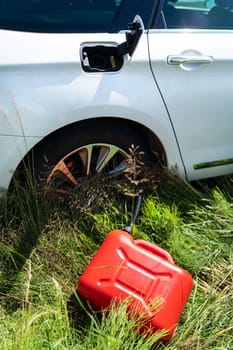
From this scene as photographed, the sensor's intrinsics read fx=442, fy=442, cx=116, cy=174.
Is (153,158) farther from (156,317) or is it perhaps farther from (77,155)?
(156,317)

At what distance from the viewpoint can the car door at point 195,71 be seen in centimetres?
222

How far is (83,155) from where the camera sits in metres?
2.32

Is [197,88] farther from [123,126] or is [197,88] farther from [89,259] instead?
[89,259]

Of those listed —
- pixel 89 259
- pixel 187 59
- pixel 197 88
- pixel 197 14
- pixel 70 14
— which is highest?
pixel 70 14

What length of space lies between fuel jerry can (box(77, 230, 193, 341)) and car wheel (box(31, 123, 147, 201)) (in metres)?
0.49

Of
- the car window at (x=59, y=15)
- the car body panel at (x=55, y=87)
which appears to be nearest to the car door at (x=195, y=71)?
the car body panel at (x=55, y=87)

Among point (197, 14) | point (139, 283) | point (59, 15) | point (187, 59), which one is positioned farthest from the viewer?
point (197, 14)

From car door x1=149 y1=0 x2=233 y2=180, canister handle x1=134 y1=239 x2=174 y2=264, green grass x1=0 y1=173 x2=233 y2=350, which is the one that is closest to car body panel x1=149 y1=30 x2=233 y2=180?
car door x1=149 y1=0 x2=233 y2=180

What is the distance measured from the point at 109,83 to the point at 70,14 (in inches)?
15.8

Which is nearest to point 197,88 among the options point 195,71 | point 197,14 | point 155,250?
point 195,71

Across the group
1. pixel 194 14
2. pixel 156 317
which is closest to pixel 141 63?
pixel 194 14

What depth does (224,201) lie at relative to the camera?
251 centimetres

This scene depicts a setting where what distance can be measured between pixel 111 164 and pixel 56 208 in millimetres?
392

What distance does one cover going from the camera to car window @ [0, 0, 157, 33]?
6.81 ft
